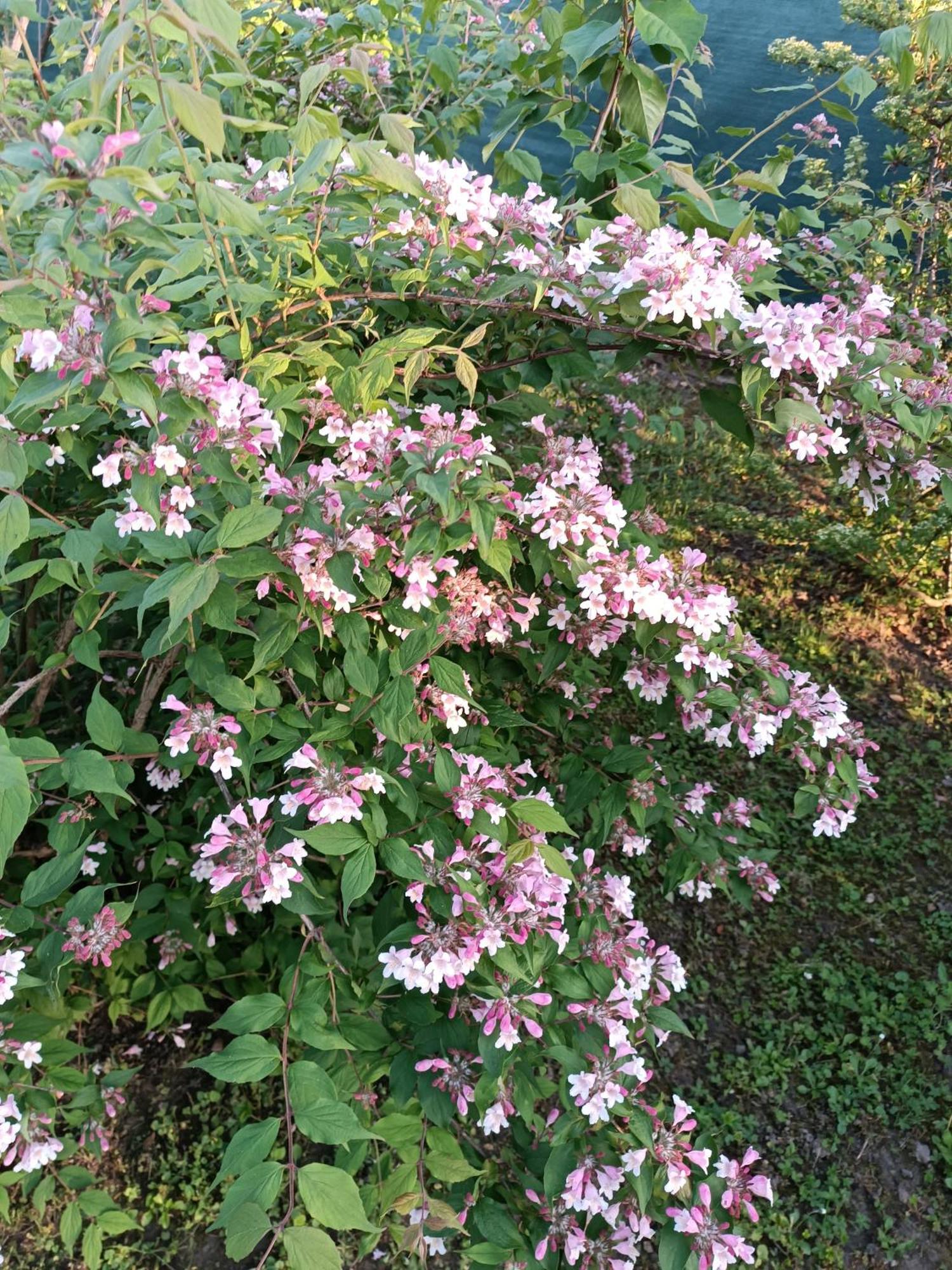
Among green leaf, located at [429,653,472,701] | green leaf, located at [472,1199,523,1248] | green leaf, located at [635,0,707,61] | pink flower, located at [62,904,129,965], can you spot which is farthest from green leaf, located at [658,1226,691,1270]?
green leaf, located at [635,0,707,61]

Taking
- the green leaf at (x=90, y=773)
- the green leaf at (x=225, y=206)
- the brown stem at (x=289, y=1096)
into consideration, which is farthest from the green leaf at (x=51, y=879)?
→ the green leaf at (x=225, y=206)

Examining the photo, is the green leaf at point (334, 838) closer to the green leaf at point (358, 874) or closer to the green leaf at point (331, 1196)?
the green leaf at point (358, 874)

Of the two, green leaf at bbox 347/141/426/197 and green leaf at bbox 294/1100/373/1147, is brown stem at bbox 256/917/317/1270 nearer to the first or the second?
green leaf at bbox 294/1100/373/1147

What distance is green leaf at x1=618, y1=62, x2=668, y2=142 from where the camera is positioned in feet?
5.67

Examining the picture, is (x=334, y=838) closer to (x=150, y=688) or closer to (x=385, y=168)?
(x=150, y=688)

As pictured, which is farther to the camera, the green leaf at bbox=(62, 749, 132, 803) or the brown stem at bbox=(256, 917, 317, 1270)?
the green leaf at bbox=(62, 749, 132, 803)

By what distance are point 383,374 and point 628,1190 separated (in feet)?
4.48

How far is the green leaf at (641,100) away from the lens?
1728 mm

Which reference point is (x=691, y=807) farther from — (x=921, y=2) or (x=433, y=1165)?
(x=921, y=2)

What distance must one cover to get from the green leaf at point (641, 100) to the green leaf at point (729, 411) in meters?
0.52

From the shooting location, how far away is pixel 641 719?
3631 mm

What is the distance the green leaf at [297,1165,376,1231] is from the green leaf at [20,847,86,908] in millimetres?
630

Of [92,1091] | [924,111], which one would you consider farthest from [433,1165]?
[924,111]

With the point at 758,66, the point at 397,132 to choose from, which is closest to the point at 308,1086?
the point at 397,132
